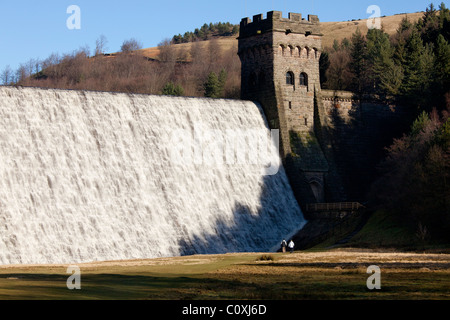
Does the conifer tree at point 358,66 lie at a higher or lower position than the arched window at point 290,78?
higher

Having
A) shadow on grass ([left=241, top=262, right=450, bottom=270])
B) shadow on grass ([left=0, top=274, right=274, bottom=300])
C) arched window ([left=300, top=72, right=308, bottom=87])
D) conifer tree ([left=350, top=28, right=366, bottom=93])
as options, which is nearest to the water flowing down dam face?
arched window ([left=300, top=72, right=308, bottom=87])

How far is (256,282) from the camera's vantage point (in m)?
29.3

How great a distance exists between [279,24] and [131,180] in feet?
80.1

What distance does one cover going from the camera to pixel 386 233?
57.6m

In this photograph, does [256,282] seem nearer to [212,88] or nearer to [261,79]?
[261,79]

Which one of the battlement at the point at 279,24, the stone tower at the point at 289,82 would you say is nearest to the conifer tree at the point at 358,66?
the battlement at the point at 279,24

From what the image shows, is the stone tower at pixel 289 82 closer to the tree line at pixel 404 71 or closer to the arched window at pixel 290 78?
the arched window at pixel 290 78

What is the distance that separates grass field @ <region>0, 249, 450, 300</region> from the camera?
24.3 m

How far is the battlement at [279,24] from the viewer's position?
72562 mm

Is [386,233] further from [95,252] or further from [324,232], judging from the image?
[95,252]

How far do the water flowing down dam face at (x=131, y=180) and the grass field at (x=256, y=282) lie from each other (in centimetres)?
1492

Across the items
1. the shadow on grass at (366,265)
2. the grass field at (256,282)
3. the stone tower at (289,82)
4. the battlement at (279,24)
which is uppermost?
the battlement at (279,24)

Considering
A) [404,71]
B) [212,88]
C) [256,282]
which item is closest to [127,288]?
[256,282]

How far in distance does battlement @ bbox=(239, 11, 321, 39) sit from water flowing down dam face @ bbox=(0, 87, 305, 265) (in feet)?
28.3
